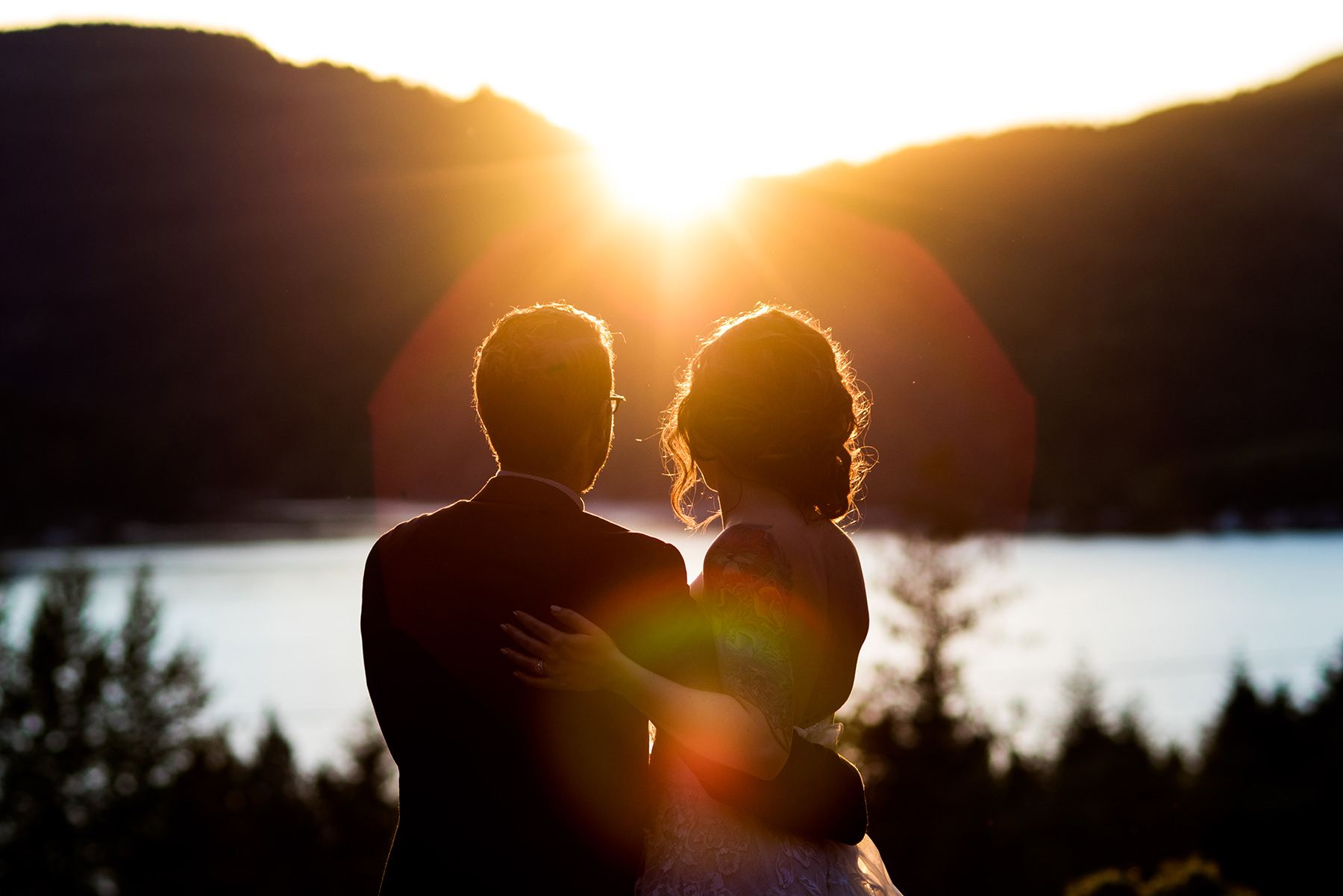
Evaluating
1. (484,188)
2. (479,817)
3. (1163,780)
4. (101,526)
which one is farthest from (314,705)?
(479,817)

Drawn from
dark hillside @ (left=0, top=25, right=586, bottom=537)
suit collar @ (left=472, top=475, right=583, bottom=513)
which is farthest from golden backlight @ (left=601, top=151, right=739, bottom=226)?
suit collar @ (left=472, top=475, right=583, bottom=513)

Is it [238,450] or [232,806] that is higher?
[238,450]

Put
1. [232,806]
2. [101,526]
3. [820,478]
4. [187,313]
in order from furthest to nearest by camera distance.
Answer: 1. [101,526]
2. [232,806]
3. [187,313]
4. [820,478]

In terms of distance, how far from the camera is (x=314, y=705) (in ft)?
206

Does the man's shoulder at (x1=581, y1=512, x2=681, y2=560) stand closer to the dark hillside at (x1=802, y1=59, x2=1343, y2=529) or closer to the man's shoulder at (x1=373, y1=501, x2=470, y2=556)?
the man's shoulder at (x1=373, y1=501, x2=470, y2=556)

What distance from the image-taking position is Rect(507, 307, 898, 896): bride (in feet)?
6.94

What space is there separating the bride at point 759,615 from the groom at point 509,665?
3.2 inches

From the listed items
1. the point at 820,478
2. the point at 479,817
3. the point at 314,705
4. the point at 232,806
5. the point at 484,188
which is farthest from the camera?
the point at 314,705

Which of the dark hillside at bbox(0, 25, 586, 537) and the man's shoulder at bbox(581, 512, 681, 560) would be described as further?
the dark hillside at bbox(0, 25, 586, 537)

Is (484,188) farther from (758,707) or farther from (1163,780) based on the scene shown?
(1163,780)

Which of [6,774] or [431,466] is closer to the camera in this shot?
[431,466]

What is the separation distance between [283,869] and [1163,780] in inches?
1519

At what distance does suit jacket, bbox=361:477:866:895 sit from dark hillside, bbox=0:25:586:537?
3.52 meters

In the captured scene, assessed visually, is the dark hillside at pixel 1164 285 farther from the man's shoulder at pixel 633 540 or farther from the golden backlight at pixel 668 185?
the man's shoulder at pixel 633 540
